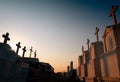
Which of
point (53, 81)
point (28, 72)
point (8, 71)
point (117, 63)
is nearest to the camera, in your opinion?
point (117, 63)

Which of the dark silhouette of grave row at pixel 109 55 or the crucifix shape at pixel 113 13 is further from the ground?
the crucifix shape at pixel 113 13

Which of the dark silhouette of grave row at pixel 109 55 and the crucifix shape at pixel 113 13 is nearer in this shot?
the dark silhouette of grave row at pixel 109 55

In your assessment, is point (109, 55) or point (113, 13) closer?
point (109, 55)

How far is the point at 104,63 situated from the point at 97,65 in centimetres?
309

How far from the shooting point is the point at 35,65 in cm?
2025

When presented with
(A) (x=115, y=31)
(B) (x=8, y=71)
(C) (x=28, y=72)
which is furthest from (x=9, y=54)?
(A) (x=115, y=31)

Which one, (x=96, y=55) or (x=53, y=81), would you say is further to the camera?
(x=53, y=81)

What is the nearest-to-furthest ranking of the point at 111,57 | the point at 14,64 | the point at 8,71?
the point at 111,57 → the point at 8,71 → the point at 14,64

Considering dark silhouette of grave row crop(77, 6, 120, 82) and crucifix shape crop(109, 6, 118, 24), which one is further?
crucifix shape crop(109, 6, 118, 24)

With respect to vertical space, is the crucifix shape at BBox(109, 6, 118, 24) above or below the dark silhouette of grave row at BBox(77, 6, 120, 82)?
above

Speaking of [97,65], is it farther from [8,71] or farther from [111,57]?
[8,71]

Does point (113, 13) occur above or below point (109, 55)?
above

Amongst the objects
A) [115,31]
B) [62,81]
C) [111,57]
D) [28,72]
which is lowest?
[62,81]

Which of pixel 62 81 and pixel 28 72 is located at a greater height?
pixel 28 72
